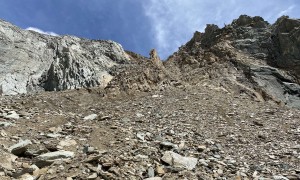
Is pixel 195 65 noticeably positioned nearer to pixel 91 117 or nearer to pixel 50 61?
pixel 91 117

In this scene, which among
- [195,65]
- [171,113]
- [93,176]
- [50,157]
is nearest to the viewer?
[93,176]

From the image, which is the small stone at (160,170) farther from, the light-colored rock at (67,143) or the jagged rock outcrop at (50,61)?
the jagged rock outcrop at (50,61)

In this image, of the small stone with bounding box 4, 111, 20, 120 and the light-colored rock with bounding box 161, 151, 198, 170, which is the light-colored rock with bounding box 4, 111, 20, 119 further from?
the light-colored rock with bounding box 161, 151, 198, 170

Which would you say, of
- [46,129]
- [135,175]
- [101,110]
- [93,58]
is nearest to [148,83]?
[101,110]

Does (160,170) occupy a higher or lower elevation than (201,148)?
lower

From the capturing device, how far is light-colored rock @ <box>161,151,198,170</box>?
11461mm

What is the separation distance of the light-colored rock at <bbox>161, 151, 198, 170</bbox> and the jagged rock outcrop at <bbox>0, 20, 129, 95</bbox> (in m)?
21.1

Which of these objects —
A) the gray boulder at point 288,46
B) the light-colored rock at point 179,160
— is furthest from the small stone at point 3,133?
the gray boulder at point 288,46

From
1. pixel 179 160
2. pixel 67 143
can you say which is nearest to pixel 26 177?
pixel 67 143

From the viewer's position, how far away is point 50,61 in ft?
131

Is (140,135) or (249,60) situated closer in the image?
(140,135)

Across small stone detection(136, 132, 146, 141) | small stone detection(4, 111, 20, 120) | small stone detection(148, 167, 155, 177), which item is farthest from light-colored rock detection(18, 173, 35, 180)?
small stone detection(4, 111, 20, 120)

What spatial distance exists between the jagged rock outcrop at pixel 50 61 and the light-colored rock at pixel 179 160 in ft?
69.1

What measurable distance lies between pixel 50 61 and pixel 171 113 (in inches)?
1007
